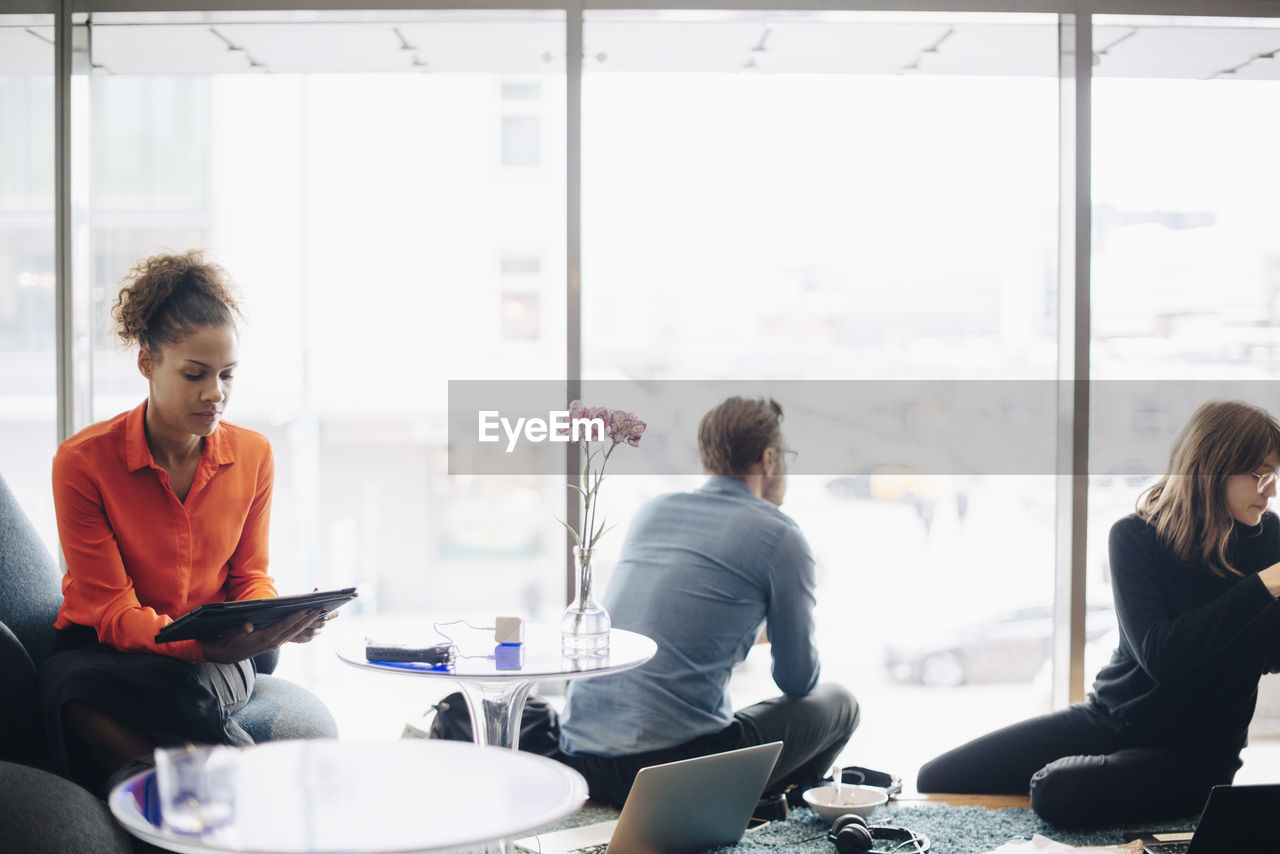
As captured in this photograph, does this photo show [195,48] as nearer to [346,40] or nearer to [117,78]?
[117,78]

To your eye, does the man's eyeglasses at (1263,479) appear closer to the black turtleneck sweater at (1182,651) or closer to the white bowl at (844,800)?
the black turtleneck sweater at (1182,651)

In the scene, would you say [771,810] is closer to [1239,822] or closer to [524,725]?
[524,725]

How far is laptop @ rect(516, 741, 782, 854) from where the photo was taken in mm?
2041

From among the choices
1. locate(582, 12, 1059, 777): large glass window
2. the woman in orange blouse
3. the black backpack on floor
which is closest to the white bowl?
locate(582, 12, 1059, 777): large glass window

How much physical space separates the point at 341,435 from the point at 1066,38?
2442 millimetres

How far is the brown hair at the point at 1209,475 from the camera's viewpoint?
7.73 ft

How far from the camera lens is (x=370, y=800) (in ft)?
3.64

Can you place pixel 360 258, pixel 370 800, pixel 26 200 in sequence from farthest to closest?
pixel 360 258 < pixel 26 200 < pixel 370 800

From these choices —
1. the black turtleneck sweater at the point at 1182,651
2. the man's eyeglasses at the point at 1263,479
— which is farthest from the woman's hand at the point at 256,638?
the man's eyeglasses at the point at 1263,479

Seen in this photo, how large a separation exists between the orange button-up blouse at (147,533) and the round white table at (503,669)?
13.8 inches

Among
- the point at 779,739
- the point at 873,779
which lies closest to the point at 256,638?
the point at 779,739

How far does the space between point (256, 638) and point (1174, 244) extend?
2.68 metres

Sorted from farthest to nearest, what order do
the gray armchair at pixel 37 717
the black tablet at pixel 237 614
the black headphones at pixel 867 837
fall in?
the black headphones at pixel 867 837 → the black tablet at pixel 237 614 → the gray armchair at pixel 37 717

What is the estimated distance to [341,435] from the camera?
123 inches
